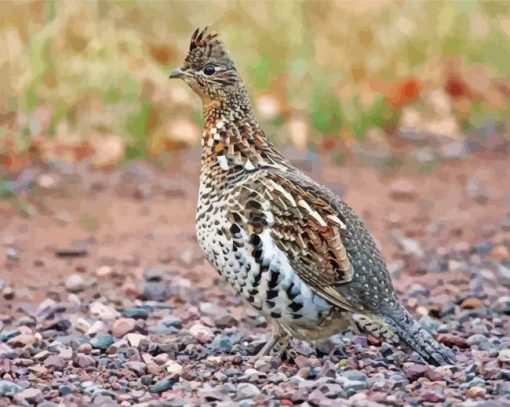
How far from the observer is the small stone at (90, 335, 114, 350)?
6.37 meters

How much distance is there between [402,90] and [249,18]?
1665mm

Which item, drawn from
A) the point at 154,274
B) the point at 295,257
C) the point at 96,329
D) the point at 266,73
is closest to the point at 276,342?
the point at 295,257

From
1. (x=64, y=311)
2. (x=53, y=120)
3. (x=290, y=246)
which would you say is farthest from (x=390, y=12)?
(x=290, y=246)

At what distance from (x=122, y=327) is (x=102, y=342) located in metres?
0.32

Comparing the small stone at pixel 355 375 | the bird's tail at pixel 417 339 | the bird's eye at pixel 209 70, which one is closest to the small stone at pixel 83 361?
the small stone at pixel 355 375

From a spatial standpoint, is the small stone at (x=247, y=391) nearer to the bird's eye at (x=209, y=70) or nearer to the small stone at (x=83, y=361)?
the small stone at (x=83, y=361)

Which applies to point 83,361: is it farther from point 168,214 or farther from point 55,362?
point 168,214

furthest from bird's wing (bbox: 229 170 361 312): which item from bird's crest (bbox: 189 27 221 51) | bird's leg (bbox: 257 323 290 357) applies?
bird's crest (bbox: 189 27 221 51)

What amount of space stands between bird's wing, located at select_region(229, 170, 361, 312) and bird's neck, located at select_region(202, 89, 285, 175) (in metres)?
0.21

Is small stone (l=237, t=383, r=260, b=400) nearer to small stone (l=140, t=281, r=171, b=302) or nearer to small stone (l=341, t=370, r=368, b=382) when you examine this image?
small stone (l=341, t=370, r=368, b=382)

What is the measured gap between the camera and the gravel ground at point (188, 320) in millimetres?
5391

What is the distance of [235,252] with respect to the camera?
5812 millimetres

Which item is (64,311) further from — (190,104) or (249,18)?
(249,18)

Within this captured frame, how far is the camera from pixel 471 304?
24.0 feet
